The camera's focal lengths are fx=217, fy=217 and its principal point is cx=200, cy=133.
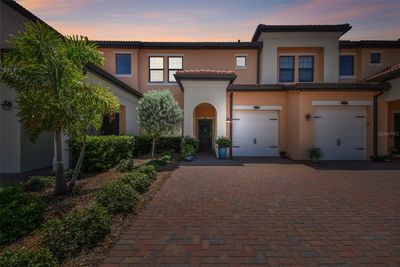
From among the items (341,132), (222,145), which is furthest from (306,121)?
(222,145)

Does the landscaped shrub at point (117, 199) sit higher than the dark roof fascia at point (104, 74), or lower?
lower

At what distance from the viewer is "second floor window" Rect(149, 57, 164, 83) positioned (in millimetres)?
17644

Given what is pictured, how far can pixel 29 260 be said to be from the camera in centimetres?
280

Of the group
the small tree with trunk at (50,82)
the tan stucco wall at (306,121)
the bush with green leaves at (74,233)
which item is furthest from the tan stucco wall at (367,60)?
the bush with green leaves at (74,233)

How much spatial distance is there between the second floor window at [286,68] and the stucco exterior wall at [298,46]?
1.45 feet

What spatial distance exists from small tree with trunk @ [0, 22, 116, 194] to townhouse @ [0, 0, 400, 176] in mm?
3378

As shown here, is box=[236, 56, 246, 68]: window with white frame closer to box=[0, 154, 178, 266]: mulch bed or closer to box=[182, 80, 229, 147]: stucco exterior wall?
box=[182, 80, 229, 147]: stucco exterior wall

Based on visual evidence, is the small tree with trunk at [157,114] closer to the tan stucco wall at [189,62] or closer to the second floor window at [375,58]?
the tan stucco wall at [189,62]

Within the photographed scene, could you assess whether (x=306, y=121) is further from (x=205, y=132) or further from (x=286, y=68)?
(x=205, y=132)

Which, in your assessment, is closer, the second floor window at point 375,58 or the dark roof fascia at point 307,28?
the dark roof fascia at point 307,28

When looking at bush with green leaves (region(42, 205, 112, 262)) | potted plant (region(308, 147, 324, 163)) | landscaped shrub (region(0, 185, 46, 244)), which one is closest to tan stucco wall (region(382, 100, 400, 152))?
potted plant (region(308, 147, 324, 163))

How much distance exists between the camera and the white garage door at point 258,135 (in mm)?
13625

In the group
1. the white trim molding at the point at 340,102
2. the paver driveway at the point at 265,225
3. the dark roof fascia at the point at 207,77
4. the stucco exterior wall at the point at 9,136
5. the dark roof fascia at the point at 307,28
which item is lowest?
the paver driveway at the point at 265,225

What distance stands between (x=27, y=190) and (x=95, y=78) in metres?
5.42
